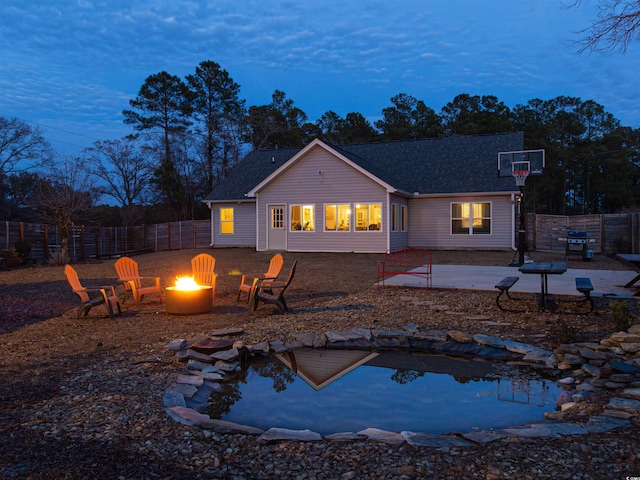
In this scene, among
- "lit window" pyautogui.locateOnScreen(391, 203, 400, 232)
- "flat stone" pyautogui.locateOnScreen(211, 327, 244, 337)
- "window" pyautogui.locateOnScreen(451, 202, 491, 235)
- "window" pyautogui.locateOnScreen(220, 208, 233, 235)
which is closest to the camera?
"flat stone" pyautogui.locateOnScreen(211, 327, 244, 337)

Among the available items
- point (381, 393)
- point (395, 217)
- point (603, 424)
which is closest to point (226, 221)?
point (395, 217)

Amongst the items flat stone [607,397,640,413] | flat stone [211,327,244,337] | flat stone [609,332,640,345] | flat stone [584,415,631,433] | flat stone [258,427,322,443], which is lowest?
flat stone [258,427,322,443]

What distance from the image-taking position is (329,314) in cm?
805

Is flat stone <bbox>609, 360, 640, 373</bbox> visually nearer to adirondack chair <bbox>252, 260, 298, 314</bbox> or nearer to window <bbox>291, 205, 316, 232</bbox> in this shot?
adirondack chair <bbox>252, 260, 298, 314</bbox>

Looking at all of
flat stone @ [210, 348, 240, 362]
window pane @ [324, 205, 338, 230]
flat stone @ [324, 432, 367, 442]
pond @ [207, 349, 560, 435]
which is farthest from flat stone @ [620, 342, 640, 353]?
window pane @ [324, 205, 338, 230]

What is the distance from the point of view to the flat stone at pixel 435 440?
3.26m

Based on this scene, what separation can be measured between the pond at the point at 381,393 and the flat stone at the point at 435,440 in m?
0.44

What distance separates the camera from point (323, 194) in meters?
20.5

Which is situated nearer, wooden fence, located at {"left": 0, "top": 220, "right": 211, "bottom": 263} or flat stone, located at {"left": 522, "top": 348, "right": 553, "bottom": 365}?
flat stone, located at {"left": 522, "top": 348, "right": 553, "bottom": 365}

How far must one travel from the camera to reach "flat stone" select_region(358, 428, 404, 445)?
132 inches

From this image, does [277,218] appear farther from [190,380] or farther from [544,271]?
[190,380]

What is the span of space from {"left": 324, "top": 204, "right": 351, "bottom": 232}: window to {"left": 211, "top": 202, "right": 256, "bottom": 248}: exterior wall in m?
4.83

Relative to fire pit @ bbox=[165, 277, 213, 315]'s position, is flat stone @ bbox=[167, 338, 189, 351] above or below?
below

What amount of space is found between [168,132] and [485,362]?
1411 inches
